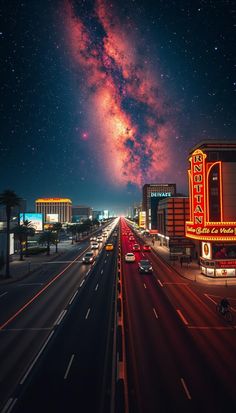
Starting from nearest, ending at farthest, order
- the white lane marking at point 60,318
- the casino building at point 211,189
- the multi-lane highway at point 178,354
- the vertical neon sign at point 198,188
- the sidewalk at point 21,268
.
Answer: the multi-lane highway at point 178,354 < the white lane marking at point 60,318 < the sidewalk at point 21,268 < the casino building at point 211,189 < the vertical neon sign at point 198,188

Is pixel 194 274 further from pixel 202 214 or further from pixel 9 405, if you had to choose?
pixel 9 405

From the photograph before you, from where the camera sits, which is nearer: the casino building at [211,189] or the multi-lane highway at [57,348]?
the multi-lane highway at [57,348]

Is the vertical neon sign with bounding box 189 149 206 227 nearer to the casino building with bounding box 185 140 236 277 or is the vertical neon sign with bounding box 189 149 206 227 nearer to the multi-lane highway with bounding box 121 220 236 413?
the casino building with bounding box 185 140 236 277

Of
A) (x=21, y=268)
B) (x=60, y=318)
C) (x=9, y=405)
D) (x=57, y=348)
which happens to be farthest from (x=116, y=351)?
(x=21, y=268)

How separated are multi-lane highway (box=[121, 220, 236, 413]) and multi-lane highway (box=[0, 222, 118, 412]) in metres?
1.82

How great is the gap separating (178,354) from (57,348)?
795cm

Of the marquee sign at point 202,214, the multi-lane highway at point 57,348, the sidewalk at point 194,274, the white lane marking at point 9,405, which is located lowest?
the white lane marking at point 9,405

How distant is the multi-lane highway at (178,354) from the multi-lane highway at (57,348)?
5.96 feet

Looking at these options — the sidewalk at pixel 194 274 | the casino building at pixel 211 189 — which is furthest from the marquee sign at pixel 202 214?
Result: the sidewalk at pixel 194 274

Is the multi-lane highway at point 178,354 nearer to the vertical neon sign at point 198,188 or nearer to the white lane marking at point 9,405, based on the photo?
the white lane marking at point 9,405

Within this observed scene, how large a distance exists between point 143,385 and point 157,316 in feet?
31.8

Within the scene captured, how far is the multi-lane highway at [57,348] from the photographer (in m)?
12.4

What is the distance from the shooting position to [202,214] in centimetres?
4038

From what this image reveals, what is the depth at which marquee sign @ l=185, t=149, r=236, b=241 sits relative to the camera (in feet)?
126
